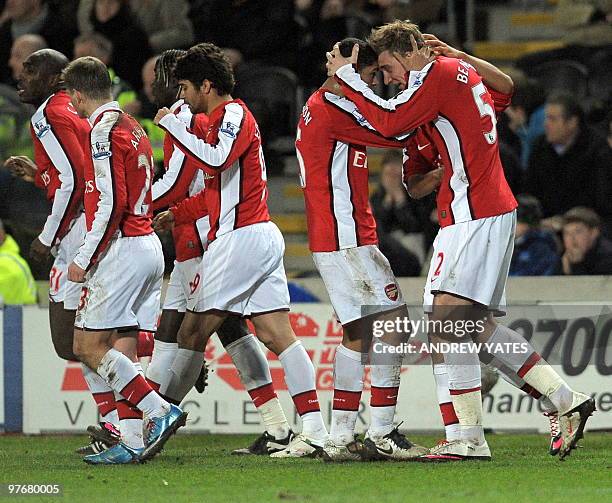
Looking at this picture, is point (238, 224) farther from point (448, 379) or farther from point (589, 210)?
point (589, 210)

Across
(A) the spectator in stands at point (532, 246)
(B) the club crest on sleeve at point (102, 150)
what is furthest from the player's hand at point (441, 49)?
(A) the spectator in stands at point (532, 246)

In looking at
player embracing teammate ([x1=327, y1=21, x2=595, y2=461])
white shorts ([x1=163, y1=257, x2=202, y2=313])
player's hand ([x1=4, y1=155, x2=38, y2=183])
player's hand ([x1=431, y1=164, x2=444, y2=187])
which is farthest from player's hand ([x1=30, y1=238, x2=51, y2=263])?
player's hand ([x1=431, y1=164, x2=444, y2=187])

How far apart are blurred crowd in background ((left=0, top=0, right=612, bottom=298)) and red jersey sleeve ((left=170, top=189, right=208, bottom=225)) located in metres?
3.27

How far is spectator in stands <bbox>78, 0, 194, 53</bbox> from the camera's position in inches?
573

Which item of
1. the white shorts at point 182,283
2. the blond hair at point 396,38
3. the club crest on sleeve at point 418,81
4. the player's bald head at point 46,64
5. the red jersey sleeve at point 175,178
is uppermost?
the blond hair at point 396,38

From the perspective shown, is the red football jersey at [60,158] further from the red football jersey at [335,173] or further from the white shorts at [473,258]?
the white shorts at [473,258]

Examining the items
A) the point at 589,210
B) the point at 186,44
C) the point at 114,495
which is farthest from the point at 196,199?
the point at 186,44

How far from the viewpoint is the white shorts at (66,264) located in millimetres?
8562

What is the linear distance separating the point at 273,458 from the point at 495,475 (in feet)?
4.88

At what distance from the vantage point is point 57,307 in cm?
865

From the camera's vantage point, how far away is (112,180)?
7.71 metres

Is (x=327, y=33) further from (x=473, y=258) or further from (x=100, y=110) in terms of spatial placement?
(x=473, y=258)

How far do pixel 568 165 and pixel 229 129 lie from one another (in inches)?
206

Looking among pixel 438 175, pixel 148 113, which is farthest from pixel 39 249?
pixel 148 113
